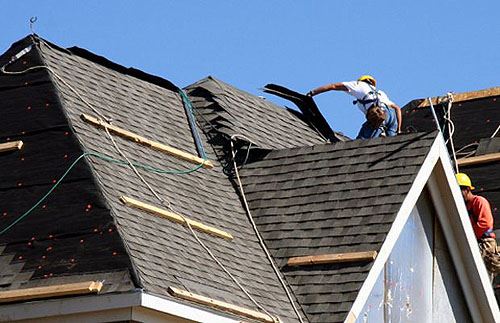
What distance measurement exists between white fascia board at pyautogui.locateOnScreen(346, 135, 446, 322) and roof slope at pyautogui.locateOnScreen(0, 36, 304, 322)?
→ 2.16 ft

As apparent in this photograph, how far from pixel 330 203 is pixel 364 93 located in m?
3.65

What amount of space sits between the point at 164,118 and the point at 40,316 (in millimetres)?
4837

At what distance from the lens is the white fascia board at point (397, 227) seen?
46.2 ft

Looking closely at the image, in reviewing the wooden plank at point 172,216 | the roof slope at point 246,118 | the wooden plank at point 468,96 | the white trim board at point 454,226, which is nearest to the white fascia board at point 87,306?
the wooden plank at point 172,216

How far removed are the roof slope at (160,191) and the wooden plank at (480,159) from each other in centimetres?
428

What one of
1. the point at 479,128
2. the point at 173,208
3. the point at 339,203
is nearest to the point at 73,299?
the point at 173,208

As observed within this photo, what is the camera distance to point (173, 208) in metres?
14.3

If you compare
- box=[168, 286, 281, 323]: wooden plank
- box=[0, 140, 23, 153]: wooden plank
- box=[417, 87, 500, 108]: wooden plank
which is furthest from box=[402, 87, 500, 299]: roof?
box=[0, 140, 23, 153]: wooden plank

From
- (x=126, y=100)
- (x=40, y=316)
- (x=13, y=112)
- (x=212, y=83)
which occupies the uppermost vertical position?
(x=212, y=83)

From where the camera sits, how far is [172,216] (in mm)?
13992

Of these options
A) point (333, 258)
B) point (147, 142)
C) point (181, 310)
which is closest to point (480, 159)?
point (333, 258)

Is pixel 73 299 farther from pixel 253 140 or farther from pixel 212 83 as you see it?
pixel 212 83

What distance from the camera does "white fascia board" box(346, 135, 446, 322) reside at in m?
14.1

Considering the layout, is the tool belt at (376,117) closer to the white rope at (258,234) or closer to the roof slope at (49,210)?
the white rope at (258,234)
